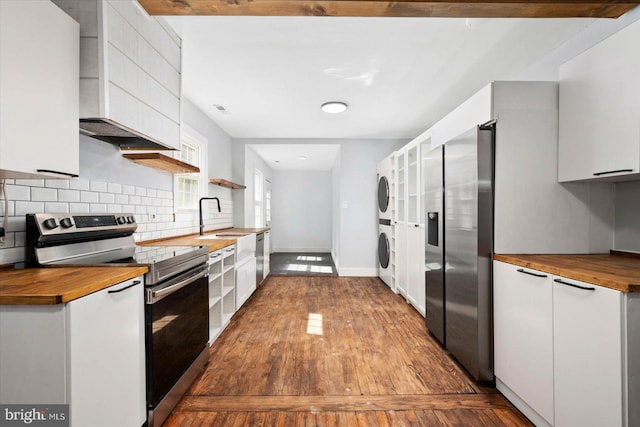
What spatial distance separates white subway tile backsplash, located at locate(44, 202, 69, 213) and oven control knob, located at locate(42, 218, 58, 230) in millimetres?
159

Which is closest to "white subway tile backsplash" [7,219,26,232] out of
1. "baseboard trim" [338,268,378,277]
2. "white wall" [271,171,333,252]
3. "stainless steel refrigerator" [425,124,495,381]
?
"stainless steel refrigerator" [425,124,495,381]

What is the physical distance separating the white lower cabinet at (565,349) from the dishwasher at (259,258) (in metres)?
3.07

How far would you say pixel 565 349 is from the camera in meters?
1.38

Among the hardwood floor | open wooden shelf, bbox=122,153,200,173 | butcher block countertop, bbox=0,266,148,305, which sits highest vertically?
open wooden shelf, bbox=122,153,200,173

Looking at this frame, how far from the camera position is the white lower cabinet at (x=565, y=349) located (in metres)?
1.14

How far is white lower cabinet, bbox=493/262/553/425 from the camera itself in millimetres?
1489

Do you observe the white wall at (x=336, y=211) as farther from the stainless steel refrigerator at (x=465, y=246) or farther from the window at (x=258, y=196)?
the stainless steel refrigerator at (x=465, y=246)

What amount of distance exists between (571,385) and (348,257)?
384cm

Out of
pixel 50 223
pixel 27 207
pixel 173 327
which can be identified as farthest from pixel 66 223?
pixel 173 327

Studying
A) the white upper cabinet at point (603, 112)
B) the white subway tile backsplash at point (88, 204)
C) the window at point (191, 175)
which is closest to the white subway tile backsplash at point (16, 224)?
the white subway tile backsplash at point (88, 204)

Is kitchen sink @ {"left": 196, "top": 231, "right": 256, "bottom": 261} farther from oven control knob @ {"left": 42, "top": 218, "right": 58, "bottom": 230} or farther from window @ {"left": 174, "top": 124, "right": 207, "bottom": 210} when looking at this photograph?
oven control knob @ {"left": 42, "top": 218, "right": 58, "bottom": 230}

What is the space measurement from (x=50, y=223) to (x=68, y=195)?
0.32 metres

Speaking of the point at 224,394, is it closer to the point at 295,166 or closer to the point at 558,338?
the point at 558,338

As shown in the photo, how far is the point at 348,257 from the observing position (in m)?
5.13
